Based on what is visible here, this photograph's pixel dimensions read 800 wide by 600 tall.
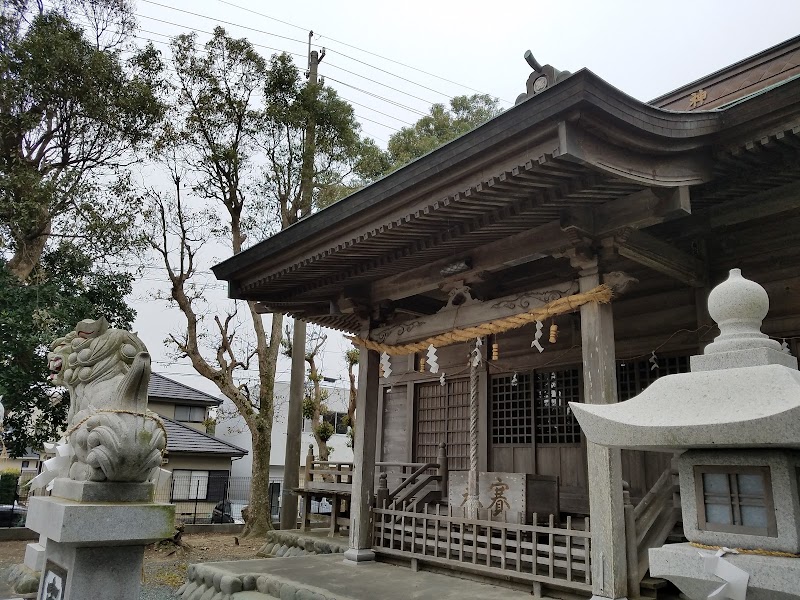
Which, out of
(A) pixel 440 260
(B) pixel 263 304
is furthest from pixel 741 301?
(B) pixel 263 304

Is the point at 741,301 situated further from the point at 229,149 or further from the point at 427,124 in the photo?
the point at 427,124

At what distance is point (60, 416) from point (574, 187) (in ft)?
47.5

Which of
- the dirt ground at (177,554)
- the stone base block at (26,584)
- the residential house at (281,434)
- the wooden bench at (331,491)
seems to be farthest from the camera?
the residential house at (281,434)

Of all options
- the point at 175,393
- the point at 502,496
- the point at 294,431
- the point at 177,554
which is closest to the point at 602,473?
the point at 502,496

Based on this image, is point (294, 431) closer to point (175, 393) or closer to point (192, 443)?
point (192, 443)

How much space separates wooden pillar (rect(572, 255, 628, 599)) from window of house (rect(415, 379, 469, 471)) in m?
4.52

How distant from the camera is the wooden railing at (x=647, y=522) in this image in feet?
17.5

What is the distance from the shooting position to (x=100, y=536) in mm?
3158

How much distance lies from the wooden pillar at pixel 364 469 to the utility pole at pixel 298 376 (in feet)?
21.4

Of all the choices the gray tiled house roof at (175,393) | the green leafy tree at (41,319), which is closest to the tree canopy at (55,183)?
the green leafy tree at (41,319)

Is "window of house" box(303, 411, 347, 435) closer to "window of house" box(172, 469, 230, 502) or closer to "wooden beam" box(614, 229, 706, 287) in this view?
"window of house" box(172, 469, 230, 502)

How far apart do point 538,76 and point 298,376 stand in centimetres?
1204

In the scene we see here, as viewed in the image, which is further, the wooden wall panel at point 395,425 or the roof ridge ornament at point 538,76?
the wooden wall panel at point 395,425

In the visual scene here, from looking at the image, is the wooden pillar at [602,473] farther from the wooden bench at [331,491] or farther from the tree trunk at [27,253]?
the tree trunk at [27,253]
